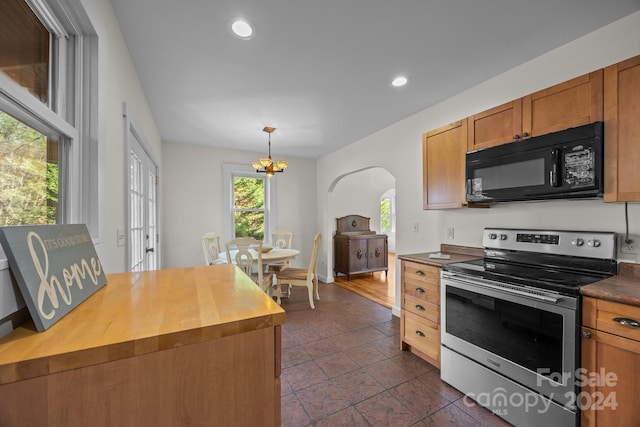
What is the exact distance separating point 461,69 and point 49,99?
2.65 metres

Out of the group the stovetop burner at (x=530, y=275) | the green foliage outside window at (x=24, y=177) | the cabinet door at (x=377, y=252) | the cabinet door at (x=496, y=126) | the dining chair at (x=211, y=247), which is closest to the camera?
the green foliage outside window at (x=24, y=177)

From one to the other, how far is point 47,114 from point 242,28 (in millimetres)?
1257

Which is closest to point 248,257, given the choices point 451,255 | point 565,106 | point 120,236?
point 120,236

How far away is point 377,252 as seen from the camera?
5.32 metres

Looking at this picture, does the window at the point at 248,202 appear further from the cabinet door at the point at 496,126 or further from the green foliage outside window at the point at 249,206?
the cabinet door at the point at 496,126

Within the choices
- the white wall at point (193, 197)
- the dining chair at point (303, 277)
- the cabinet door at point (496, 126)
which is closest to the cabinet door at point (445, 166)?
the cabinet door at point (496, 126)

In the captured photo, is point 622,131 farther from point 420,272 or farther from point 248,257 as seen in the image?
point 248,257

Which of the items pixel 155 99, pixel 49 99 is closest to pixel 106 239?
pixel 49 99

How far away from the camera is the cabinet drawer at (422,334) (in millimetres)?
2074

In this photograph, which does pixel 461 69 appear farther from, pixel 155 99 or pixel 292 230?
pixel 292 230

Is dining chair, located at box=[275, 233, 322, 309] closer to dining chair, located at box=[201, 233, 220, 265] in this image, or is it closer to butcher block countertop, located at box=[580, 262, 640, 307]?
dining chair, located at box=[201, 233, 220, 265]

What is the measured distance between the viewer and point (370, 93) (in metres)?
2.57

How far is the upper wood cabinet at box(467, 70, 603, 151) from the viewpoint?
1.53 meters

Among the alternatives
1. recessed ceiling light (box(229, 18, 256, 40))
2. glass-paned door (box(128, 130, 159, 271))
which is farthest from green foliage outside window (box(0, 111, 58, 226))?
recessed ceiling light (box(229, 18, 256, 40))
